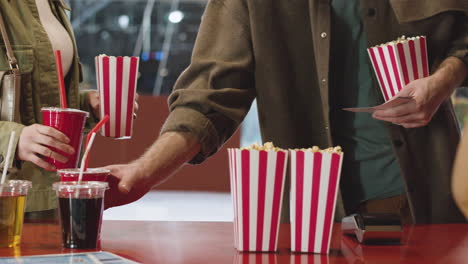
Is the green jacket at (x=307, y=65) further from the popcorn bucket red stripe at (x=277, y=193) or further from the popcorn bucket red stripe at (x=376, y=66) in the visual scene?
the popcorn bucket red stripe at (x=277, y=193)

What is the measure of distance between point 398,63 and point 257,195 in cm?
77

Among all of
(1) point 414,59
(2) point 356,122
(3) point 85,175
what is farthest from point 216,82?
(3) point 85,175

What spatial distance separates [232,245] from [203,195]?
20.5 feet

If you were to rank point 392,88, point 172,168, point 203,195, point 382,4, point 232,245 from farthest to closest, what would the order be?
1. point 203,195
2. point 382,4
3. point 392,88
4. point 172,168
5. point 232,245

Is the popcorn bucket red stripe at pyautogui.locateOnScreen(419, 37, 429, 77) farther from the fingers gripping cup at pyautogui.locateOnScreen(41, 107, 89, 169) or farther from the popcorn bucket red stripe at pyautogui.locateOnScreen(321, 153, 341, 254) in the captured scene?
the fingers gripping cup at pyautogui.locateOnScreen(41, 107, 89, 169)

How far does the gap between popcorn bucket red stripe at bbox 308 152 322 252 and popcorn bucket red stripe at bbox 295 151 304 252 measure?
0.08ft

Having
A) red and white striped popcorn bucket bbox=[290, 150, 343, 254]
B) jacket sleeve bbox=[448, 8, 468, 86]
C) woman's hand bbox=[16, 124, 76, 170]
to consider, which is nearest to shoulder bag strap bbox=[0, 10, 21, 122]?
woman's hand bbox=[16, 124, 76, 170]

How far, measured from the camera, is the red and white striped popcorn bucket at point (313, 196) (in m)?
1.42

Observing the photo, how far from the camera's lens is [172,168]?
1905 mm

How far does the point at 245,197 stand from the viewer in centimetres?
142

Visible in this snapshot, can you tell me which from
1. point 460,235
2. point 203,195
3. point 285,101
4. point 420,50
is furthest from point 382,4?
point 203,195

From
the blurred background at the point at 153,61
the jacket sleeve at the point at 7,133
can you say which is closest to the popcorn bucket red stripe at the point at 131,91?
the jacket sleeve at the point at 7,133

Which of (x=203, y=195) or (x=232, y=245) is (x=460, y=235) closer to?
(x=232, y=245)

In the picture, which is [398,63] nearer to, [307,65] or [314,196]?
[307,65]
